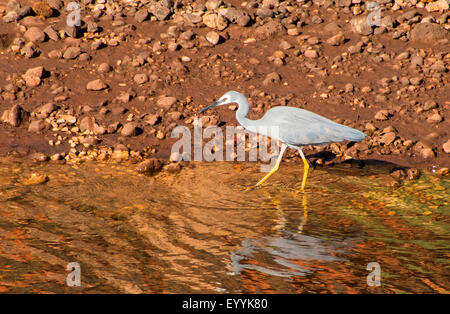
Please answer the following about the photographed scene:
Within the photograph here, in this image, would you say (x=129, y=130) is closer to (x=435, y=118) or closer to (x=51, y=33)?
(x=51, y=33)

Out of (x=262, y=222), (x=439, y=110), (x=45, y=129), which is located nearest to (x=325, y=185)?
(x=262, y=222)

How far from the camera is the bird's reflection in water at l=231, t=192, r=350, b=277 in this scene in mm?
5688

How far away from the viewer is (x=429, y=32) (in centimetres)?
1097

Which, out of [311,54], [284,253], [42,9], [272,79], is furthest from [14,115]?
[284,253]

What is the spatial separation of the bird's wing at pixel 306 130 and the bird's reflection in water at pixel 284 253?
5.17ft

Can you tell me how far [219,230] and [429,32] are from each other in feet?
21.4

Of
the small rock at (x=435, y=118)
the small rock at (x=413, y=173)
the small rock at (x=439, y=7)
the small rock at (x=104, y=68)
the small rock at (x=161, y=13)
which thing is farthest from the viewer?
the small rock at (x=161, y=13)

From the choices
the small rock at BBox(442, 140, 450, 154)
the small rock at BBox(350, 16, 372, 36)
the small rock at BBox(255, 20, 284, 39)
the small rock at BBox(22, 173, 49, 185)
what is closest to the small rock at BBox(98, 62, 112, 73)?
the small rock at BBox(255, 20, 284, 39)

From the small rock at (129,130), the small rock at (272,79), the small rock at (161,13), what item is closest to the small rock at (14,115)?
the small rock at (129,130)

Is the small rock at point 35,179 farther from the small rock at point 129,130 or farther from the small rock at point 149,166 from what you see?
the small rock at point 129,130

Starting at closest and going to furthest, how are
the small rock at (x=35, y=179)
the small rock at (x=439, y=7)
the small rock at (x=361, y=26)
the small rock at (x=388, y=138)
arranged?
1. the small rock at (x=35, y=179)
2. the small rock at (x=388, y=138)
3. the small rock at (x=361, y=26)
4. the small rock at (x=439, y=7)

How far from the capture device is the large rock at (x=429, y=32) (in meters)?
10.9

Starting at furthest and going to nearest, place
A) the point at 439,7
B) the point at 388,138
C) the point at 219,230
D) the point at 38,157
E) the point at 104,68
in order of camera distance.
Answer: the point at 439,7 < the point at 104,68 < the point at 388,138 < the point at 38,157 < the point at 219,230

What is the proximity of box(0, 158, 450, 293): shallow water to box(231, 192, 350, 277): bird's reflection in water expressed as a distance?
1 cm
